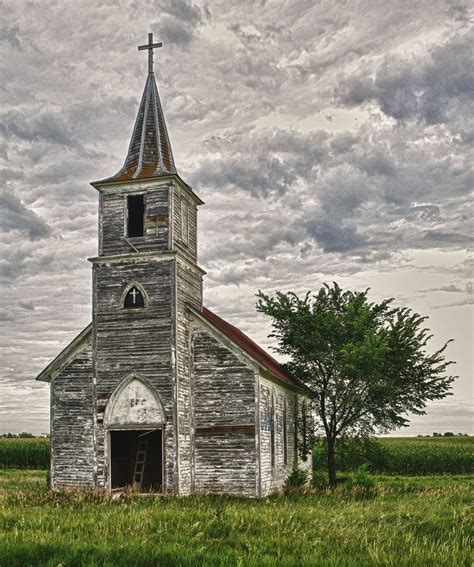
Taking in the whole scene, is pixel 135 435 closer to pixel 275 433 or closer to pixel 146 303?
pixel 275 433

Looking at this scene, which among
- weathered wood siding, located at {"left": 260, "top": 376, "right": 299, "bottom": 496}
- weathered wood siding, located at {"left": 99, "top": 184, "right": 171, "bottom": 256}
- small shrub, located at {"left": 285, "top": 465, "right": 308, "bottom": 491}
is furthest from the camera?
small shrub, located at {"left": 285, "top": 465, "right": 308, "bottom": 491}

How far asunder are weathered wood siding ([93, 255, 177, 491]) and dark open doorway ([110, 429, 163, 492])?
9.02ft

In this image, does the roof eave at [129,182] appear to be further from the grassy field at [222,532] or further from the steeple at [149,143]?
the grassy field at [222,532]

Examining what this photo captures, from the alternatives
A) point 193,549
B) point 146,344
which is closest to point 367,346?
point 146,344

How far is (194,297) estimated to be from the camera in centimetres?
2784

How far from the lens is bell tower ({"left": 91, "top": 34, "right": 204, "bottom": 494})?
25.2m

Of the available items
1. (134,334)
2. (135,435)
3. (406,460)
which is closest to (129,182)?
(134,334)

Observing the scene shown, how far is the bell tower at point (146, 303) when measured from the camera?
82.5ft

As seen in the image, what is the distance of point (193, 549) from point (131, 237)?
49.3ft

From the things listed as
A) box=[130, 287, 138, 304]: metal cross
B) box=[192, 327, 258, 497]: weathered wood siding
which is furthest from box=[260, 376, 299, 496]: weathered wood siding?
box=[130, 287, 138, 304]: metal cross

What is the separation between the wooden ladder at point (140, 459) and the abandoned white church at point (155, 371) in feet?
0.27

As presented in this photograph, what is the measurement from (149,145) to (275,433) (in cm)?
1262

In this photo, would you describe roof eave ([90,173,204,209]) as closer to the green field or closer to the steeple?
the steeple

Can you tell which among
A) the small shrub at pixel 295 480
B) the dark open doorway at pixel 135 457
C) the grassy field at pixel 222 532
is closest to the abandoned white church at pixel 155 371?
the dark open doorway at pixel 135 457
